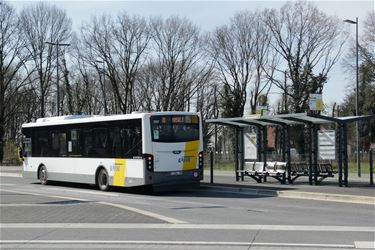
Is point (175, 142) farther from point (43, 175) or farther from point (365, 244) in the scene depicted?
point (365, 244)

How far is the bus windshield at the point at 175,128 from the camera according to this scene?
18.3 metres

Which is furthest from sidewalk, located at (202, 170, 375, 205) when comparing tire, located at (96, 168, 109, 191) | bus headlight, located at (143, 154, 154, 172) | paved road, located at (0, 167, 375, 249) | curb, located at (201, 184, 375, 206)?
tire, located at (96, 168, 109, 191)

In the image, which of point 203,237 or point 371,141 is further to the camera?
point 371,141

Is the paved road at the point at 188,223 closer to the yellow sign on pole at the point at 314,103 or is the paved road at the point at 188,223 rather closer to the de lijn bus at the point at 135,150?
the de lijn bus at the point at 135,150

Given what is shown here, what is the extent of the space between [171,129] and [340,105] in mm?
51916

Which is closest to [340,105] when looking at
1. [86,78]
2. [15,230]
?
[86,78]

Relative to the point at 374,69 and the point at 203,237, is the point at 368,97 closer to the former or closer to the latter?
the point at 374,69

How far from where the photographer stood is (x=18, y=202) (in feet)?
52.5

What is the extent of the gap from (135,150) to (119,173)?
1356mm

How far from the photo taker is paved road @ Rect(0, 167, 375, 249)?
9.09 m

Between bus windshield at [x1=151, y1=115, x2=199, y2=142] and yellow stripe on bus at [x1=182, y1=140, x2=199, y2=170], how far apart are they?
18 centimetres

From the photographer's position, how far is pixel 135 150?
1845 centimetres

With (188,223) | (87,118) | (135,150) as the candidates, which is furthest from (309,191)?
(87,118)

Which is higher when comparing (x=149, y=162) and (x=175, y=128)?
(x=175, y=128)
